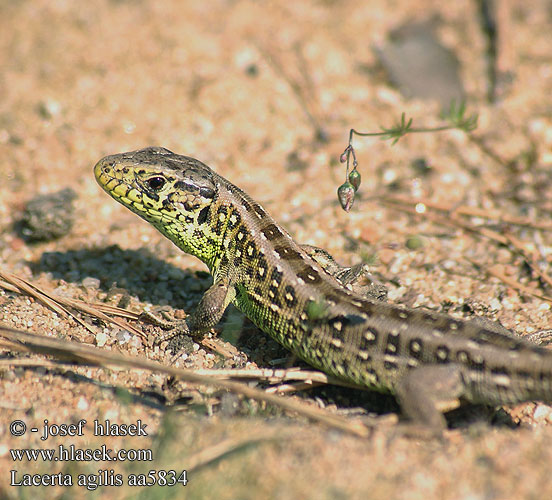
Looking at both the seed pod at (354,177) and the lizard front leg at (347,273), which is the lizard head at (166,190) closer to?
the lizard front leg at (347,273)

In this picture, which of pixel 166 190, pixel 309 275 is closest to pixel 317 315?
pixel 309 275

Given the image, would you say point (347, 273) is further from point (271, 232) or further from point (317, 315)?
point (317, 315)

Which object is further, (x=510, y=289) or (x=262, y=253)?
(x=510, y=289)

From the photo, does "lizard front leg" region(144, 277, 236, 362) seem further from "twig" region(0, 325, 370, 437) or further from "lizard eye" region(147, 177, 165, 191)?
"lizard eye" region(147, 177, 165, 191)

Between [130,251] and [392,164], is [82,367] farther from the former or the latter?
[392,164]

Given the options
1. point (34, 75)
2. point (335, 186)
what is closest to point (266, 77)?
point (335, 186)

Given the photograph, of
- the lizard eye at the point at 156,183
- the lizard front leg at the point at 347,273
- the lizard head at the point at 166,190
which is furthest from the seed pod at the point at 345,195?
the lizard eye at the point at 156,183
